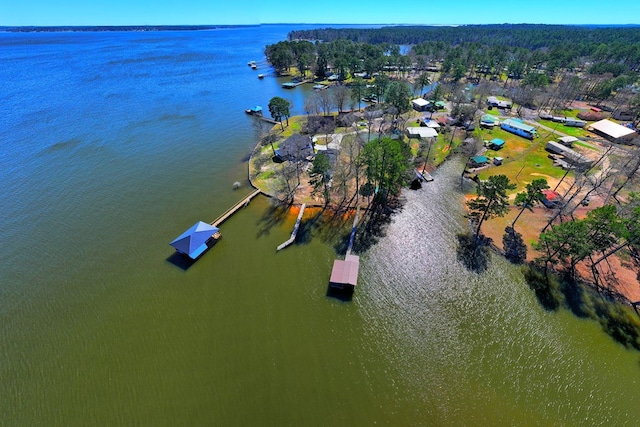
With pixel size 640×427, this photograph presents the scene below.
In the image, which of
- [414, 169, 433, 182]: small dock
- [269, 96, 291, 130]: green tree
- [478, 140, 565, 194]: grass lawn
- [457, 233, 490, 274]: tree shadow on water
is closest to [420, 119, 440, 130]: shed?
[478, 140, 565, 194]: grass lawn

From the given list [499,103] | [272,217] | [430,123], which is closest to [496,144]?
[430,123]

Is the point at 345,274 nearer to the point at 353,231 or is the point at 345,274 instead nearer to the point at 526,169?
the point at 353,231

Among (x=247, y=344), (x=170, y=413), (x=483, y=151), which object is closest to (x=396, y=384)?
(x=247, y=344)

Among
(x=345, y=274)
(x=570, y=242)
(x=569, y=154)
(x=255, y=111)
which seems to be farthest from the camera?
(x=255, y=111)

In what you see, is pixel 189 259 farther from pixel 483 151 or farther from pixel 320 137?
pixel 483 151

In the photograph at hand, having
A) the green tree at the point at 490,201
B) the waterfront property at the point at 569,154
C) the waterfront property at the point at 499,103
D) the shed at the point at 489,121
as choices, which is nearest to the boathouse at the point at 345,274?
the green tree at the point at 490,201

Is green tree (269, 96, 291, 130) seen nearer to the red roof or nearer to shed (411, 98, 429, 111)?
shed (411, 98, 429, 111)

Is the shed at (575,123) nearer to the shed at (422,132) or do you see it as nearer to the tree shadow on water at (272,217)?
the shed at (422,132)
